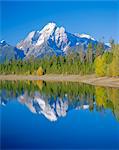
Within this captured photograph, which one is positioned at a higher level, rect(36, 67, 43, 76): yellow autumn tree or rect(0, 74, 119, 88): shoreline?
rect(36, 67, 43, 76): yellow autumn tree

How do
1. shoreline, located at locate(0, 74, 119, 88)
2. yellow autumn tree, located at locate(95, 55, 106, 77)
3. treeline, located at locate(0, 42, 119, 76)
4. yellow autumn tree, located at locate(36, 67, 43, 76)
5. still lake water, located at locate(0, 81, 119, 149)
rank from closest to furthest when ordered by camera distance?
still lake water, located at locate(0, 81, 119, 149)
shoreline, located at locate(0, 74, 119, 88)
yellow autumn tree, located at locate(95, 55, 106, 77)
treeline, located at locate(0, 42, 119, 76)
yellow autumn tree, located at locate(36, 67, 43, 76)

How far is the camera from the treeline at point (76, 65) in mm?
112625

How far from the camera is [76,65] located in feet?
461

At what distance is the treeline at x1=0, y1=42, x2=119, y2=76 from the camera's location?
370 feet

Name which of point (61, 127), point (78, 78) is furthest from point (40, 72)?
point (61, 127)

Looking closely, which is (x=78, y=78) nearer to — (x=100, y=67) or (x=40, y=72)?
(x=100, y=67)

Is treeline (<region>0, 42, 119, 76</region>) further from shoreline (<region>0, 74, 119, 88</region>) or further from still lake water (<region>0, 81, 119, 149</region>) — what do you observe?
still lake water (<region>0, 81, 119, 149</region>)

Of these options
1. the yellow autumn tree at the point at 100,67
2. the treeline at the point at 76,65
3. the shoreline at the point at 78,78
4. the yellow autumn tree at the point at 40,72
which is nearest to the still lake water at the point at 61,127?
the shoreline at the point at 78,78

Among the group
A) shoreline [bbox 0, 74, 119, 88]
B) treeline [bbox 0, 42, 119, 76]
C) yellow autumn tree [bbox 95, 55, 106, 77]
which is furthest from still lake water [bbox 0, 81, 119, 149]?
yellow autumn tree [bbox 95, 55, 106, 77]

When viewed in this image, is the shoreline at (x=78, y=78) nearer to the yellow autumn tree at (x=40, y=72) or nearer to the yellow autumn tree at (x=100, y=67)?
the yellow autumn tree at (x=100, y=67)

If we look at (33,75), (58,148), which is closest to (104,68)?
(33,75)

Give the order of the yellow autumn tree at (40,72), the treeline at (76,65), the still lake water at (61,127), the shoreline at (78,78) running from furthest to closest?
the yellow autumn tree at (40,72)
the treeline at (76,65)
the shoreline at (78,78)
the still lake water at (61,127)

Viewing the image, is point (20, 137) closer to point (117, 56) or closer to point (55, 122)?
point (55, 122)

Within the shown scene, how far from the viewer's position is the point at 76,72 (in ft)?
461
